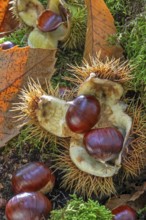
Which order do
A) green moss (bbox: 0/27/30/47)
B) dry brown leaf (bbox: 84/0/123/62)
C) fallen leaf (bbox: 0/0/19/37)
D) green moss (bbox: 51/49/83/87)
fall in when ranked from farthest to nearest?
fallen leaf (bbox: 0/0/19/37)
green moss (bbox: 0/27/30/47)
green moss (bbox: 51/49/83/87)
dry brown leaf (bbox: 84/0/123/62)

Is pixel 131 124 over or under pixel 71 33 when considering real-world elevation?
under

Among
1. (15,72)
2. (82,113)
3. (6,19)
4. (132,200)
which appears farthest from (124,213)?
(6,19)

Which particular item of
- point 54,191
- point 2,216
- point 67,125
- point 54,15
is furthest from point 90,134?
point 54,15

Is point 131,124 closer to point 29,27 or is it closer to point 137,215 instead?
point 137,215

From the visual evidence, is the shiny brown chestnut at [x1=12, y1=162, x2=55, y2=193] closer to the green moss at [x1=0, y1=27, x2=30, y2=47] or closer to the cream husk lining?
the cream husk lining

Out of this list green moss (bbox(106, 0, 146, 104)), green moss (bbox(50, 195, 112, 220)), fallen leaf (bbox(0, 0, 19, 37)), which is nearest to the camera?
green moss (bbox(50, 195, 112, 220))

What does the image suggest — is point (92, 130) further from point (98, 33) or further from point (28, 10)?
point (28, 10)

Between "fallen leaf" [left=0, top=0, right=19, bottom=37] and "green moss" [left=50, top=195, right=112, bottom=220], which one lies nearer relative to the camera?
"green moss" [left=50, top=195, right=112, bottom=220]

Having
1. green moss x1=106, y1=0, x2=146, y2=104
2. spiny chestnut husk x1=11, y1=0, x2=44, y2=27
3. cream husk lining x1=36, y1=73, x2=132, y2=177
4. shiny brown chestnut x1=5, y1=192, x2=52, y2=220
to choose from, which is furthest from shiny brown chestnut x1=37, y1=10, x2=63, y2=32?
shiny brown chestnut x1=5, y1=192, x2=52, y2=220
